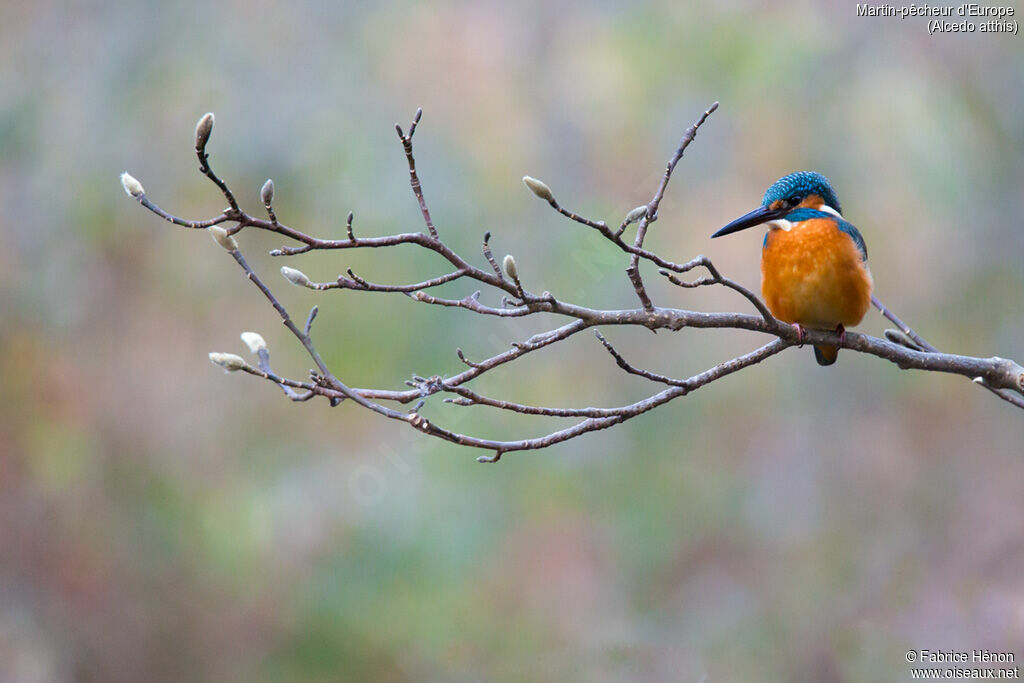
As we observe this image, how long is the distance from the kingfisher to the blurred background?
1.63 metres

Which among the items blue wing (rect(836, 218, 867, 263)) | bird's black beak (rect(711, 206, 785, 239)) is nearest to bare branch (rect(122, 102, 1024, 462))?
bird's black beak (rect(711, 206, 785, 239))

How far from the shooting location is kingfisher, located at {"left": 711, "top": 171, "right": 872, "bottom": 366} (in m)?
1.73

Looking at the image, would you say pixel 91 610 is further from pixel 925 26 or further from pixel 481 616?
pixel 925 26

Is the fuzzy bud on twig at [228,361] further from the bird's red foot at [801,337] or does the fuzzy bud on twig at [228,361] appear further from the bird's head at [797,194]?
the bird's head at [797,194]

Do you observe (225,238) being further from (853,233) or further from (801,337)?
(853,233)

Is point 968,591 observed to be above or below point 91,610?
above

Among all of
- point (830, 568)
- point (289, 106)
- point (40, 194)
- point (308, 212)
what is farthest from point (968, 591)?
point (40, 194)

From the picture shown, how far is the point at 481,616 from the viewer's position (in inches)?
141

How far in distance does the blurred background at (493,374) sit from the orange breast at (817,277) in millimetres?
1658

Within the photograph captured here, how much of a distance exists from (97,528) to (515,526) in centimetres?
153

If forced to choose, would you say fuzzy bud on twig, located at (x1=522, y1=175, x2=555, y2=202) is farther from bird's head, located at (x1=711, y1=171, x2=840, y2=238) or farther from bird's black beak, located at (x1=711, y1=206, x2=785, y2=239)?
bird's head, located at (x1=711, y1=171, x2=840, y2=238)

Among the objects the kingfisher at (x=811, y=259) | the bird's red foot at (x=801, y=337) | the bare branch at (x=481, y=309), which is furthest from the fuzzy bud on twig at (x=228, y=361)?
the kingfisher at (x=811, y=259)

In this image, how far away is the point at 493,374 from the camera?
3512 mm

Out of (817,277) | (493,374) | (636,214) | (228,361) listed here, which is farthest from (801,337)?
(493,374)
